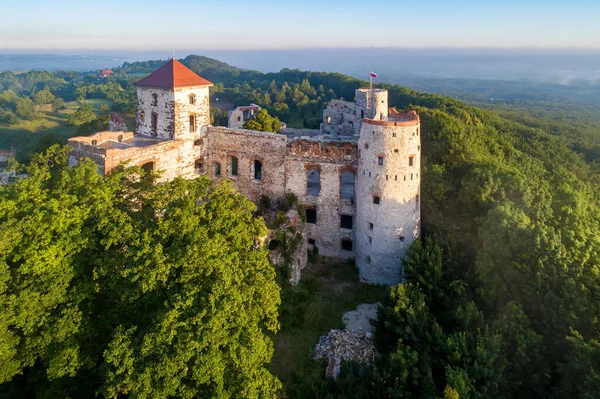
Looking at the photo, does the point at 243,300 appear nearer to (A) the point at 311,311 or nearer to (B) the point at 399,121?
(A) the point at 311,311

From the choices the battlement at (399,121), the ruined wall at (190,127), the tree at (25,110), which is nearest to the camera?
the battlement at (399,121)

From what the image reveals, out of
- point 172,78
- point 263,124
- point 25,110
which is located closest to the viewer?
point 172,78

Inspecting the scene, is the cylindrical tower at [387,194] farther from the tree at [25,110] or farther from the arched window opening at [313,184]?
the tree at [25,110]

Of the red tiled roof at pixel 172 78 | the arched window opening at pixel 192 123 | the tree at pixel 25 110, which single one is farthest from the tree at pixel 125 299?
the tree at pixel 25 110

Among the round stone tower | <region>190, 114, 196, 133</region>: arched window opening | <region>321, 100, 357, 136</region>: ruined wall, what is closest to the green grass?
the round stone tower

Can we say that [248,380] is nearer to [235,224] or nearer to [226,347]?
[226,347]

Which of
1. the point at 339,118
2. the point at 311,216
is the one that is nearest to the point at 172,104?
the point at 311,216
